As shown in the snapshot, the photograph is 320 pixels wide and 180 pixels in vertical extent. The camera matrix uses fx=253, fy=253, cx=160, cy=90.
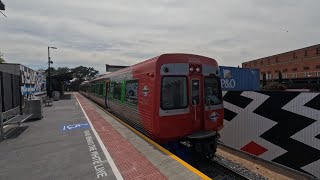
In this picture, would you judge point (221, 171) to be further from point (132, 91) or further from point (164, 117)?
point (132, 91)

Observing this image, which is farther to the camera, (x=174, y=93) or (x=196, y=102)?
(x=196, y=102)

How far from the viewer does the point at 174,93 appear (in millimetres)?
7316

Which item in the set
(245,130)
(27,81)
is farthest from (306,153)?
(27,81)

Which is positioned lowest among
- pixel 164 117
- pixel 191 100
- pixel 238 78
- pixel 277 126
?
pixel 277 126

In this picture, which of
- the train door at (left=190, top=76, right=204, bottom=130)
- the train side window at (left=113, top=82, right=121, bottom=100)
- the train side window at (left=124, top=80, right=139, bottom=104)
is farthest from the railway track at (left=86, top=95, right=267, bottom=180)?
the train side window at (left=113, top=82, right=121, bottom=100)

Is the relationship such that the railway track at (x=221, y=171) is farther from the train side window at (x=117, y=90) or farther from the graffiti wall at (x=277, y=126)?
the train side window at (x=117, y=90)

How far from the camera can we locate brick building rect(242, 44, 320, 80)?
184ft

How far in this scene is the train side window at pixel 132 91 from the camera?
8.75 m

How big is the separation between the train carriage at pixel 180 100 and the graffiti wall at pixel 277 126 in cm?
214

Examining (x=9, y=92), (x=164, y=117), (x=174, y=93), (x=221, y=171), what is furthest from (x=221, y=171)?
(x=9, y=92)

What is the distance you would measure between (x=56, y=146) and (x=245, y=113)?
7142 mm

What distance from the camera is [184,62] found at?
7.47 m

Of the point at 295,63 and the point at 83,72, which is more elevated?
the point at 83,72

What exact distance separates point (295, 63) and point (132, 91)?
63838 millimetres
